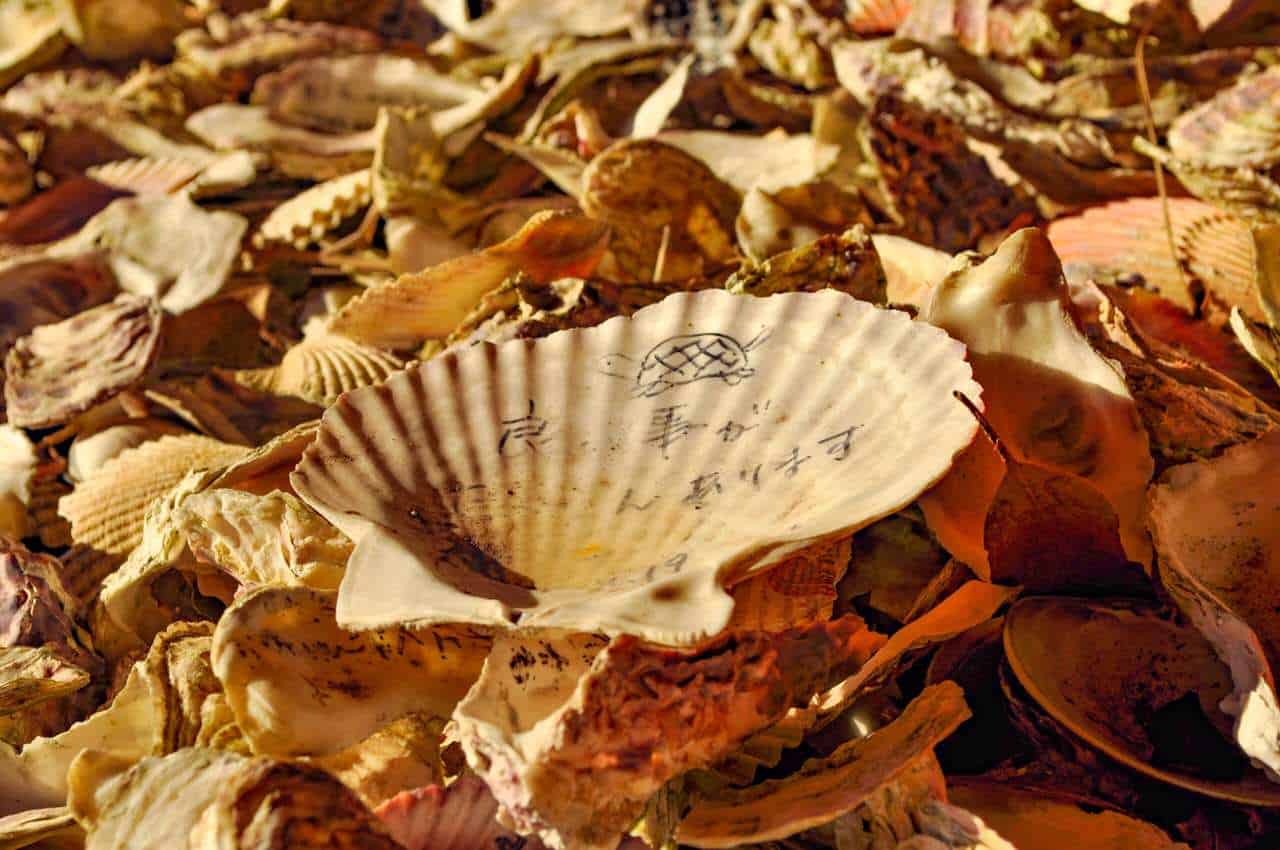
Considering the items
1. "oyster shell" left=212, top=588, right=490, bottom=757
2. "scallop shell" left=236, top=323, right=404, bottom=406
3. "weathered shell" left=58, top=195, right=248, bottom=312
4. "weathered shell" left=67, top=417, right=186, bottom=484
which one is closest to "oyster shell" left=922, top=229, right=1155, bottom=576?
"oyster shell" left=212, top=588, right=490, bottom=757

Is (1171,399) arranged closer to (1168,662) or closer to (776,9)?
(1168,662)

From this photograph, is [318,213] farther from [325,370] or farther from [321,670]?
[321,670]

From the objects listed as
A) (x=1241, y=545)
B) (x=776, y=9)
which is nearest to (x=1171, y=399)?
(x=1241, y=545)

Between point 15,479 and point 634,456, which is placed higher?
point 634,456

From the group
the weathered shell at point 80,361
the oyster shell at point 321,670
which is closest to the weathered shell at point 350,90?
A: the weathered shell at point 80,361

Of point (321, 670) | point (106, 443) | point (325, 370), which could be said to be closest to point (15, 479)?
point (106, 443)

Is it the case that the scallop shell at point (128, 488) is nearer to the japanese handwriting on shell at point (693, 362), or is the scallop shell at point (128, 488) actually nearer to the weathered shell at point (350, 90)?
the japanese handwriting on shell at point (693, 362)
